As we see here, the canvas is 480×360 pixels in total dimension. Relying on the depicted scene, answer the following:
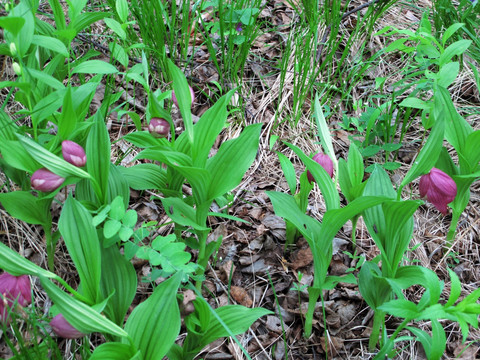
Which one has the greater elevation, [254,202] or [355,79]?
[355,79]

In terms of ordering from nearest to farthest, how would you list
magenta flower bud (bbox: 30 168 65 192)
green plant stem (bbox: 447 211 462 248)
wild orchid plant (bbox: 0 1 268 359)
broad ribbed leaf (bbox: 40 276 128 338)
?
broad ribbed leaf (bbox: 40 276 128 338)
wild orchid plant (bbox: 0 1 268 359)
magenta flower bud (bbox: 30 168 65 192)
green plant stem (bbox: 447 211 462 248)

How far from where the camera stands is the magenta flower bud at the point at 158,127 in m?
1.64

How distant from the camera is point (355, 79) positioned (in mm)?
2656

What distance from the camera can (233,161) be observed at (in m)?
1.61

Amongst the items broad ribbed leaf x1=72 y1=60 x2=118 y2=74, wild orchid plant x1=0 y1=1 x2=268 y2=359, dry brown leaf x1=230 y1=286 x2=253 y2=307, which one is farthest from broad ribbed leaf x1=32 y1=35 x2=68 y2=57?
dry brown leaf x1=230 y1=286 x2=253 y2=307

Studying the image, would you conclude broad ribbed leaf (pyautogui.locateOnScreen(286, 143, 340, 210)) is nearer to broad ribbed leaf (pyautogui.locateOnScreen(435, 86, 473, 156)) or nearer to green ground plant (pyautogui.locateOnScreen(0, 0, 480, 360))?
green ground plant (pyautogui.locateOnScreen(0, 0, 480, 360))

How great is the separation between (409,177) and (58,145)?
1263 millimetres

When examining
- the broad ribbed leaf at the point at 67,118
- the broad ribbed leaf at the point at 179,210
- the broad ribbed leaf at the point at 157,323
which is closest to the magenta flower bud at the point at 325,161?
the broad ribbed leaf at the point at 179,210

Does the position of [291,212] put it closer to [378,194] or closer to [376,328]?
[378,194]

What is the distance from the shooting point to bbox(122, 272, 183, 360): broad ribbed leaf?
1260 mm

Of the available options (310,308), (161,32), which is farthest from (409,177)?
(161,32)

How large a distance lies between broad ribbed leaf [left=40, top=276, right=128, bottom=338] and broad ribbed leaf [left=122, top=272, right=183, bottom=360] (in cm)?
10

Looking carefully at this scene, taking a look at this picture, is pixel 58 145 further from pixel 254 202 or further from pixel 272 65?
pixel 272 65

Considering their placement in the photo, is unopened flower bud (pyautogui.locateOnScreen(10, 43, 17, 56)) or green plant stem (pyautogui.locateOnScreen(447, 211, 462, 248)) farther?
green plant stem (pyautogui.locateOnScreen(447, 211, 462, 248))
